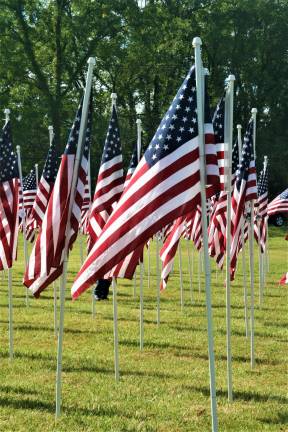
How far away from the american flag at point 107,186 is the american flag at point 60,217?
1237mm

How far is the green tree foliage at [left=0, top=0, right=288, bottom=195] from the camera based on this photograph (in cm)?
4484

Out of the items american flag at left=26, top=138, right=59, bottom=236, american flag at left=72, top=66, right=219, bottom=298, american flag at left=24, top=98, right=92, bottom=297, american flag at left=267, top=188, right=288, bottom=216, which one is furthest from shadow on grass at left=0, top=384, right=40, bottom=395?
american flag at left=267, top=188, right=288, bottom=216

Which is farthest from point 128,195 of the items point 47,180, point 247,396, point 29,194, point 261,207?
point 29,194

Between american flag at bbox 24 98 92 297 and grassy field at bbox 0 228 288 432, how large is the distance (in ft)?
5.24

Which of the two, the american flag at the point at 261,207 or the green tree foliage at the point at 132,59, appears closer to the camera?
the american flag at the point at 261,207

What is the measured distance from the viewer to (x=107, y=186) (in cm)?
893

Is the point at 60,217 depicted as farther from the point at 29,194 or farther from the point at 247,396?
the point at 29,194

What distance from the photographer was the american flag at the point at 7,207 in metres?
9.93

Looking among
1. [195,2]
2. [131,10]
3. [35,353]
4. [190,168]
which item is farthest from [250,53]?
[190,168]

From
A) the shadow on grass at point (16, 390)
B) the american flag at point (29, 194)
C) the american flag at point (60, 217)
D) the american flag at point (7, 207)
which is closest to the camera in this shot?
the american flag at point (60, 217)

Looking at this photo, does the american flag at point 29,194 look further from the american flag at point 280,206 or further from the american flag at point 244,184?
the american flag at point 244,184

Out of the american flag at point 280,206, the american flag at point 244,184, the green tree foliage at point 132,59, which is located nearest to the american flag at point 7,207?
the american flag at point 244,184

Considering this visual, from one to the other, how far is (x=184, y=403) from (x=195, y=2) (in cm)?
4533

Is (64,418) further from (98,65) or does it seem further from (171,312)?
(98,65)
